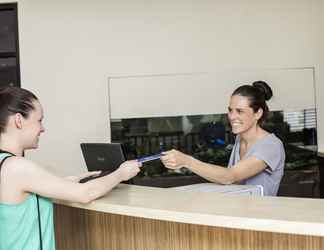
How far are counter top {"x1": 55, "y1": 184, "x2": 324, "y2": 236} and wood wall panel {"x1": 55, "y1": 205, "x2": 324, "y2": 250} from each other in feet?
0.36

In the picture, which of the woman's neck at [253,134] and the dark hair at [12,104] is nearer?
the dark hair at [12,104]

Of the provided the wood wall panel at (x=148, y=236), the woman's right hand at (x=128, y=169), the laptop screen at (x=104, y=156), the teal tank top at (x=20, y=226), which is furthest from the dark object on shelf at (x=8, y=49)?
the teal tank top at (x=20, y=226)

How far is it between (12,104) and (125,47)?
3087mm

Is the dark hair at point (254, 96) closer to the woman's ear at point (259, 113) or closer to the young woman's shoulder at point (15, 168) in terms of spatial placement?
the woman's ear at point (259, 113)

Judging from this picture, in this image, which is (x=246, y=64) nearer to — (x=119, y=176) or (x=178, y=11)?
(x=178, y=11)

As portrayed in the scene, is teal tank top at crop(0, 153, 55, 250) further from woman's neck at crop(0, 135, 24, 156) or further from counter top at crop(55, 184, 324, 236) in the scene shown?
counter top at crop(55, 184, 324, 236)

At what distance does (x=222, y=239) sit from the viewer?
168 cm

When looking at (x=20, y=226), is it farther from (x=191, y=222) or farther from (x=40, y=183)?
(x=191, y=222)

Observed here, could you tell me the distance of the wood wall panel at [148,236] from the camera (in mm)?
1598

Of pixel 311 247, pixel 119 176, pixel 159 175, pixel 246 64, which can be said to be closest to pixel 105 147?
pixel 119 176

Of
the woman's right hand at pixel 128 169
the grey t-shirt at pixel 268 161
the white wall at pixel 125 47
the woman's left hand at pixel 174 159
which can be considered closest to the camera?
the woman's right hand at pixel 128 169

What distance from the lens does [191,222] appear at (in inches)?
59.4

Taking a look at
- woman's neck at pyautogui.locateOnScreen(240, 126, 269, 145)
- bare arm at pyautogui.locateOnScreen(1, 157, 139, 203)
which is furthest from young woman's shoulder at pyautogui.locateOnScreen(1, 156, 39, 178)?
woman's neck at pyautogui.locateOnScreen(240, 126, 269, 145)

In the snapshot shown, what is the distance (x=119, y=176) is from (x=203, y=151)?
9.48 feet
